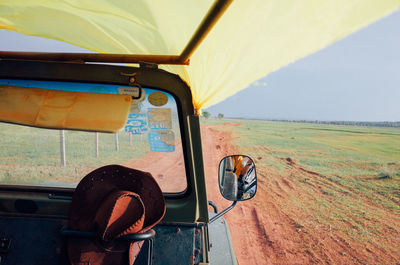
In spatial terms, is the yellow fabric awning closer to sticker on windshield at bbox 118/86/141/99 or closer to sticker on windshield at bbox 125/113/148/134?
sticker on windshield at bbox 118/86/141/99

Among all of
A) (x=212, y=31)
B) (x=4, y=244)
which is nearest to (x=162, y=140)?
(x=212, y=31)

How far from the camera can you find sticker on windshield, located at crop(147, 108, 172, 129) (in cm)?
183

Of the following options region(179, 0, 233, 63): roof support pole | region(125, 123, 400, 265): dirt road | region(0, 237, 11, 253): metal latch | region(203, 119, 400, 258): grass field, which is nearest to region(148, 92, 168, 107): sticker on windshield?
region(179, 0, 233, 63): roof support pole

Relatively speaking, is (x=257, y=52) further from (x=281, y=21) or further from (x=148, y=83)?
(x=148, y=83)

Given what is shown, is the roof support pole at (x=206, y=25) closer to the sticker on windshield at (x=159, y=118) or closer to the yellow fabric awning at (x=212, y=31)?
the yellow fabric awning at (x=212, y=31)

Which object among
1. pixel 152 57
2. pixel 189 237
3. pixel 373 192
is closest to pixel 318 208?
pixel 373 192

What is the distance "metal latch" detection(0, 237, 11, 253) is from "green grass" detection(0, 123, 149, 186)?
43 cm

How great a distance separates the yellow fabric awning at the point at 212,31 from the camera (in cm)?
97

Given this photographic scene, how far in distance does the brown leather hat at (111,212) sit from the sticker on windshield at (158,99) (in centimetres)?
51

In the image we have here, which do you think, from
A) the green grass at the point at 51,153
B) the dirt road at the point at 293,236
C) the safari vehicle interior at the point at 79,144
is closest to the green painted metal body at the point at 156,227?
the safari vehicle interior at the point at 79,144

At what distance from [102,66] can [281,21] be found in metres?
1.23

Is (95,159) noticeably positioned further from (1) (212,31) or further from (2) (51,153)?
(1) (212,31)

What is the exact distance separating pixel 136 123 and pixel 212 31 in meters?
0.94

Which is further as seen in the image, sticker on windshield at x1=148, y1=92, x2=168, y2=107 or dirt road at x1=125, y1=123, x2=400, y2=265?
dirt road at x1=125, y1=123, x2=400, y2=265
